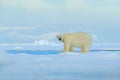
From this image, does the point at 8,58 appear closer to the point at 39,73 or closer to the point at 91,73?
the point at 39,73

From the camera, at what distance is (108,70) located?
266 centimetres

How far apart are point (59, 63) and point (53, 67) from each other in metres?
0.19

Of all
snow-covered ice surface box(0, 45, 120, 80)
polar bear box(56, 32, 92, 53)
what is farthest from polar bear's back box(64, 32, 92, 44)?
snow-covered ice surface box(0, 45, 120, 80)

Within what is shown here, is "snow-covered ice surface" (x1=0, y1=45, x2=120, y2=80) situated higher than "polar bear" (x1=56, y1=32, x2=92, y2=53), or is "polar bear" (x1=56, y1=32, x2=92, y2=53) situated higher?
"snow-covered ice surface" (x1=0, y1=45, x2=120, y2=80)

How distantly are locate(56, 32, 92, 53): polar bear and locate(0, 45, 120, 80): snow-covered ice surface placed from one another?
1132mm

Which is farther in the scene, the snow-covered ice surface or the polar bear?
the polar bear

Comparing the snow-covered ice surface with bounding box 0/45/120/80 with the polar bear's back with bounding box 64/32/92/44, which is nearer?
the snow-covered ice surface with bounding box 0/45/120/80

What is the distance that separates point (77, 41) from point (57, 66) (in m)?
1.72

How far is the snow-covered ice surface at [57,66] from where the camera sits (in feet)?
8.43

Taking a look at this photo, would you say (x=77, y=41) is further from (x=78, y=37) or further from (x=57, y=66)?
(x=57, y=66)

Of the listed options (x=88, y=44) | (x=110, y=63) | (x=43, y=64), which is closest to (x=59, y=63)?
(x=43, y=64)

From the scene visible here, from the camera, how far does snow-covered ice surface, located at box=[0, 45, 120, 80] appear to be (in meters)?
2.57

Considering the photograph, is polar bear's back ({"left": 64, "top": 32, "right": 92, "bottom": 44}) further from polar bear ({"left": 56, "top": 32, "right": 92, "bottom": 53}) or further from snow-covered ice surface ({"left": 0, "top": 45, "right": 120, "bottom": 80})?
snow-covered ice surface ({"left": 0, "top": 45, "right": 120, "bottom": 80})

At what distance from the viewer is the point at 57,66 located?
286 cm
